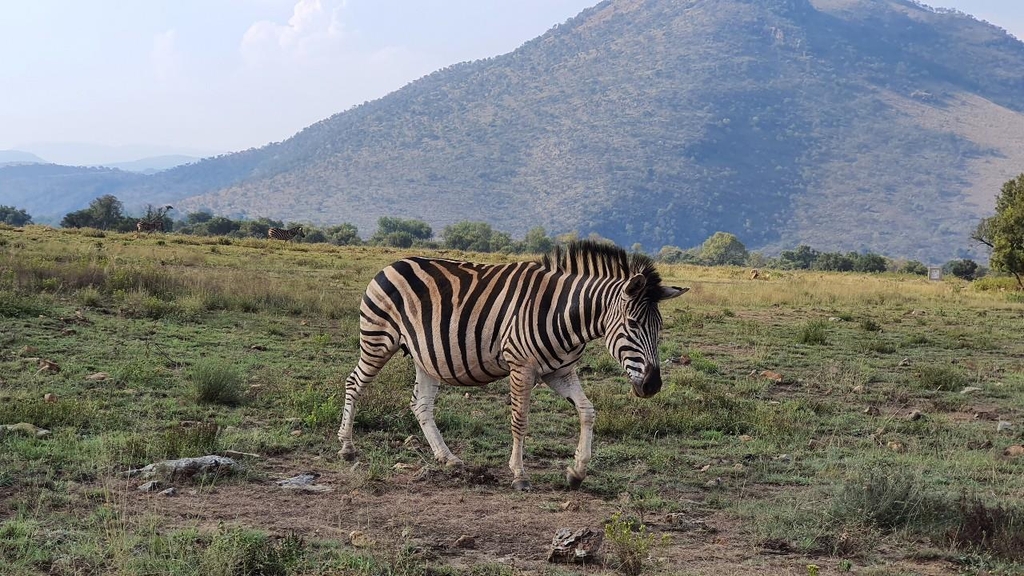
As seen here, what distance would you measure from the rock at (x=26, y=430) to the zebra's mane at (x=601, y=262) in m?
→ 4.76

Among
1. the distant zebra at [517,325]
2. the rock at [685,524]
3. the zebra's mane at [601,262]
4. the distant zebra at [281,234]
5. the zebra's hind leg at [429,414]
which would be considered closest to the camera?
Answer: the rock at [685,524]

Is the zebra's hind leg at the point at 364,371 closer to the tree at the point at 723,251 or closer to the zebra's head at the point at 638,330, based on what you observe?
the zebra's head at the point at 638,330

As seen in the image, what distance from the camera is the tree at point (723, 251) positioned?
99938 mm

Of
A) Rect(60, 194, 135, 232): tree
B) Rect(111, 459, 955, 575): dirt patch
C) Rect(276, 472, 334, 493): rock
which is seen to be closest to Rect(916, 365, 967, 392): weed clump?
Rect(111, 459, 955, 575): dirt patch

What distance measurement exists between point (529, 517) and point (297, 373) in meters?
5.99

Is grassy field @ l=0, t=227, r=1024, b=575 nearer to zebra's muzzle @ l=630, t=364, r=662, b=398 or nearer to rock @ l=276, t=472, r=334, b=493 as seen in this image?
rock @ l=276, t=472, r=334, b=493

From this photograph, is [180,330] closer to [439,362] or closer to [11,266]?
[11,266]

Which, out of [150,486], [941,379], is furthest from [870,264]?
[150,486]

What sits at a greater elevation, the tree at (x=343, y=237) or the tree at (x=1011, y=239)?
the tree at (x=1011, y=239)

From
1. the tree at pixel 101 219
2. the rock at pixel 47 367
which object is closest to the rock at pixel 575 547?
the rock at pixel 47 367

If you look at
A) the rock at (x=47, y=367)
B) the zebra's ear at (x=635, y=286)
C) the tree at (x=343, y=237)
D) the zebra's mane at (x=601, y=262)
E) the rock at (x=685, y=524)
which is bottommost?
the tree at (x=343, y=237)

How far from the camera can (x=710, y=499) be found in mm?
7453

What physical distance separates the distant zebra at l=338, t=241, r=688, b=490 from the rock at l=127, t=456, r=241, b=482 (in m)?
1.24

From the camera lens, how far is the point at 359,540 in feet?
19.1
